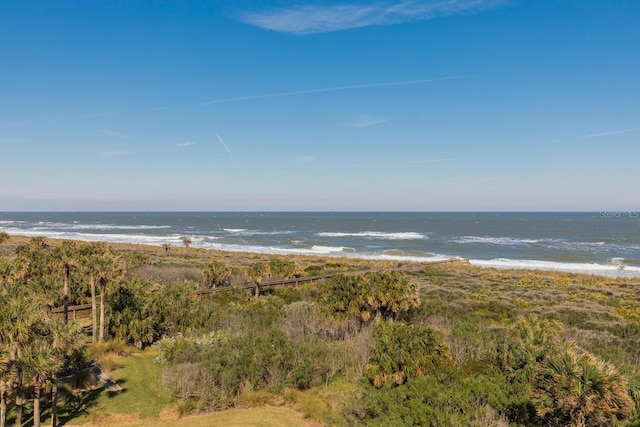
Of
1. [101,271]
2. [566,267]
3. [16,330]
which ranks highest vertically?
[101,271]

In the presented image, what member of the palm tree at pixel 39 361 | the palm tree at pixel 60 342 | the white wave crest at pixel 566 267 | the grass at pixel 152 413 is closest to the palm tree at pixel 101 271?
the grass at pixel 152 413

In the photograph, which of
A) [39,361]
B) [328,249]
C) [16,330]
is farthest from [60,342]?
[328,249]

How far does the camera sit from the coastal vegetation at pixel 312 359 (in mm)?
10281

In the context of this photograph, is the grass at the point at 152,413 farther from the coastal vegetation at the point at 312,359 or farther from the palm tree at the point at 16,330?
the palm tree at the point at 16,330

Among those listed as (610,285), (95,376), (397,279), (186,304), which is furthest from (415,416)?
(610,285)

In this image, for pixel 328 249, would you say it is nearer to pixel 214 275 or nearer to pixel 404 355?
pixel 214 275

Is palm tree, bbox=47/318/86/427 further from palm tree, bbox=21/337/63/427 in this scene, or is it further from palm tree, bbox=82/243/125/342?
palm tree, bbox=82/243/125/342

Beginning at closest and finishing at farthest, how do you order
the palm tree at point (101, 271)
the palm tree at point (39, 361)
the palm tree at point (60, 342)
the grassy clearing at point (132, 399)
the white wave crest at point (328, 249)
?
the palm tree at point (39, 361) < the palm tree at point (60, 342) < the grassy clearing at point (132, 399) < the palm tree at point (101, 271) < the white wave crest at point (328, 249)

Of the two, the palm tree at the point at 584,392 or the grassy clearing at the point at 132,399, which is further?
the grassy clearing at the point at 132,399

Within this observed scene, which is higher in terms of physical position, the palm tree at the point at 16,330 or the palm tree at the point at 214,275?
the palm tree at the point at 16,330

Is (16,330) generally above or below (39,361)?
above

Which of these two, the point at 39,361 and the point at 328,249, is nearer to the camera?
the point at 39,361

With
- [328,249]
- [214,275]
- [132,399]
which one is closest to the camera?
[132,399]

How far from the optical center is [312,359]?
1541 cm
